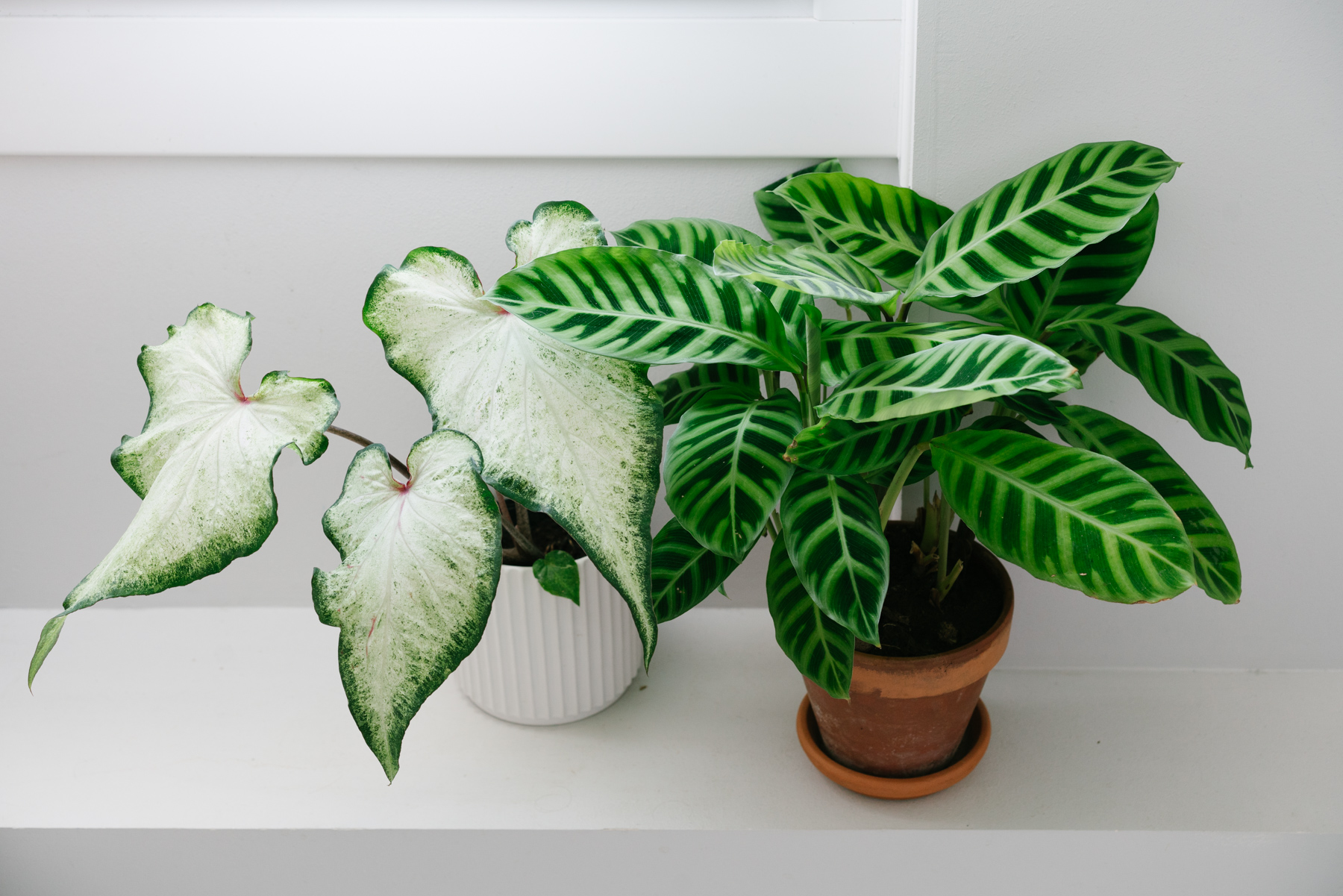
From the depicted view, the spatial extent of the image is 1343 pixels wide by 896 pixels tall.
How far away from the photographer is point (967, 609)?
86 centimetres

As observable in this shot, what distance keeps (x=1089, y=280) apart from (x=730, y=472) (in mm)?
377

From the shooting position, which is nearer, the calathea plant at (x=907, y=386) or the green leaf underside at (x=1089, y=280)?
the calathea plant at (x=907, y=386)

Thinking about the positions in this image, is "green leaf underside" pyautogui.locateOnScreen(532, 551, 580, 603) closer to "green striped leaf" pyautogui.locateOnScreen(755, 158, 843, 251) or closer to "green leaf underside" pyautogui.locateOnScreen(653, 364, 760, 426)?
"green leaf underside" pyautogui.locateOnScreen(653, 364, 760, 426)

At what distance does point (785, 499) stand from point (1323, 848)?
615 mm

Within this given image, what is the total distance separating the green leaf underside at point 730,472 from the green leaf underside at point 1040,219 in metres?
0.15

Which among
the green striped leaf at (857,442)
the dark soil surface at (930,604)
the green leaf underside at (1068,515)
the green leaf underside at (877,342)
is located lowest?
the dark soil surface at (930,604)

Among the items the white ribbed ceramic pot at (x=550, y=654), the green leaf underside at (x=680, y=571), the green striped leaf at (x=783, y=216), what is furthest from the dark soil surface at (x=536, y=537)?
the green striped leaf at (x=783, y=216)

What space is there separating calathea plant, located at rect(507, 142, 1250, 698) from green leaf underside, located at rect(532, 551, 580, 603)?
0.10 m

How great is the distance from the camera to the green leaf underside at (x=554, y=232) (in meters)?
0.78

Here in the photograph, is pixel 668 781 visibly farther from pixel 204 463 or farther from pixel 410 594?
pixel 204 463

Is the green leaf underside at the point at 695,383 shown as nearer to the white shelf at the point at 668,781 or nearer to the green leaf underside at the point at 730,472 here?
the green leaf underside at the point at 730,472

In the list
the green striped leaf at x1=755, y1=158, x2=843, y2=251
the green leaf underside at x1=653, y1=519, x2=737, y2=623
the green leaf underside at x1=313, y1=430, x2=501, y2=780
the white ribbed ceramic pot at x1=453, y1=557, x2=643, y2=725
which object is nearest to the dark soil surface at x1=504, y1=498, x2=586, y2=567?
the white ribbed ceramic pot at x1=453, y1=557, x2=643, y2=725

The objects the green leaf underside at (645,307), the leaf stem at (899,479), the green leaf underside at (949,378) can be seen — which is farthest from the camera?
the leaf stem at (899,479)

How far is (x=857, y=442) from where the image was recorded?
25.6 inches
